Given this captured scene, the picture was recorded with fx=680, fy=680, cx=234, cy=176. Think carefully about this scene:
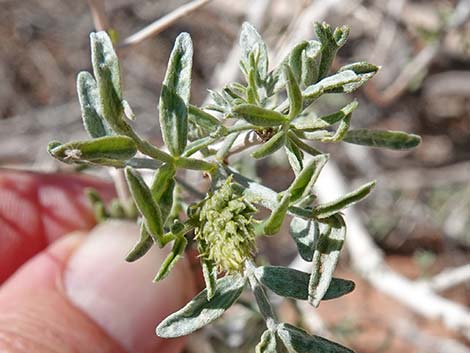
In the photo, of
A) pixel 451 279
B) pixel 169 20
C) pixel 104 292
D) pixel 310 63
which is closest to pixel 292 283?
pixel 310 63

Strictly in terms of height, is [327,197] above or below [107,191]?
below

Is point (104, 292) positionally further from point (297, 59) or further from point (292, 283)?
point (297, 59)

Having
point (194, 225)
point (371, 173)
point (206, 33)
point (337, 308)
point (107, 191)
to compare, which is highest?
point (194, 225)

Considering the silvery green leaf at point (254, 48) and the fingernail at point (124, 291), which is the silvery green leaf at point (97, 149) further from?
the fingernail at point (124, 291)

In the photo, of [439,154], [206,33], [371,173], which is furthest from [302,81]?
[439,154]

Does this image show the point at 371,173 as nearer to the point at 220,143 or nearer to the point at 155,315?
the point at 155,315

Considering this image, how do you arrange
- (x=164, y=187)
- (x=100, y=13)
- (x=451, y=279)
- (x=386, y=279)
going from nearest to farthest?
(x=164, y=187) < (x=100, y=13) < (x=451, y=279) < (x=386, y=279)
